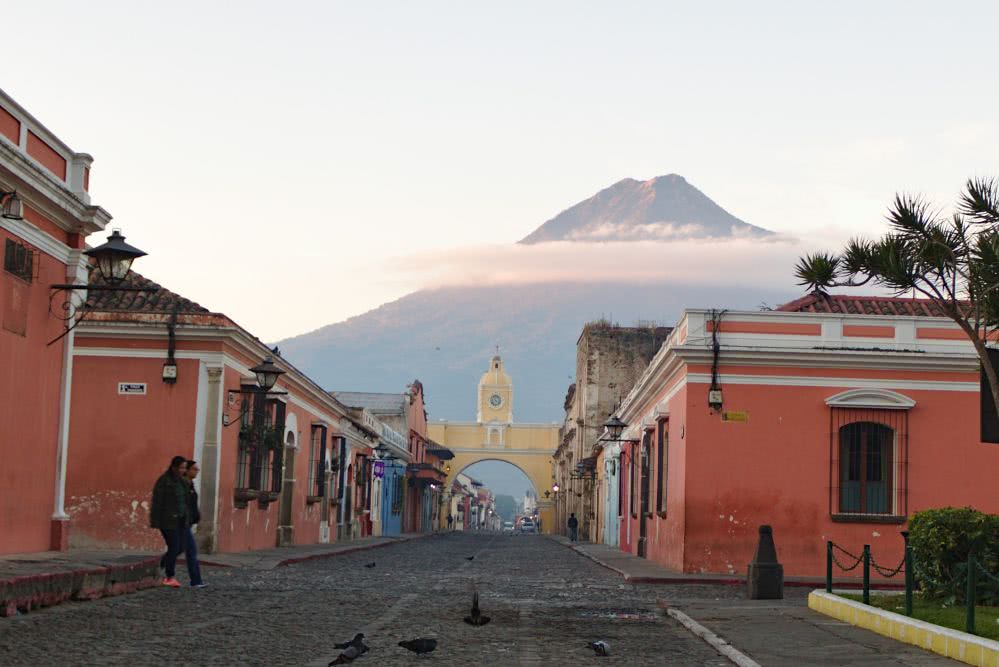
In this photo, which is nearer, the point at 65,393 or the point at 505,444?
the point at 65,393

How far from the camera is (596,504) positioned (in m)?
Result: 54.7

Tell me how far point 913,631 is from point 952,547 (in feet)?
7.31

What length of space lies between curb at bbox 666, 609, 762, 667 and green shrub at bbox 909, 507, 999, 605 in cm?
221

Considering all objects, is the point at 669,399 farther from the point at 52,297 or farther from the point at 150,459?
Answer: the point at 52,297

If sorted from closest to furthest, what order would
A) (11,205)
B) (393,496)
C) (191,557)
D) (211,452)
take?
(11,205), (191,557), (211,452), (393,496)

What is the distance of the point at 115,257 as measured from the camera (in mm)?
15234

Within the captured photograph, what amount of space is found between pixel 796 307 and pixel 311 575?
16787mm

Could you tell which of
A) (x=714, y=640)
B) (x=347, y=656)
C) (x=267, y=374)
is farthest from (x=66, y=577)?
(x=267, y=374)

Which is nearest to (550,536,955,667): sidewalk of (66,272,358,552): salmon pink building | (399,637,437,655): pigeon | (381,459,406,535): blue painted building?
(399,637,437,655): pigeon

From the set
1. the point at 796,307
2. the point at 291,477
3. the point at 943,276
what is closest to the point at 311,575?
the point at 943,276

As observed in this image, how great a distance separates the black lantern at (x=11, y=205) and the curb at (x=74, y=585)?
13.1ft

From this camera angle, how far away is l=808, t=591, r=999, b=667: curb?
368 inches

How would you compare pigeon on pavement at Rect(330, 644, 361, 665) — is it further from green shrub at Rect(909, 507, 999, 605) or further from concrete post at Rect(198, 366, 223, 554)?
concrete post at Rect(198, 366, 223, 554)

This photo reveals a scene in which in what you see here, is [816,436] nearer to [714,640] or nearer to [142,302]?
[142,302]
